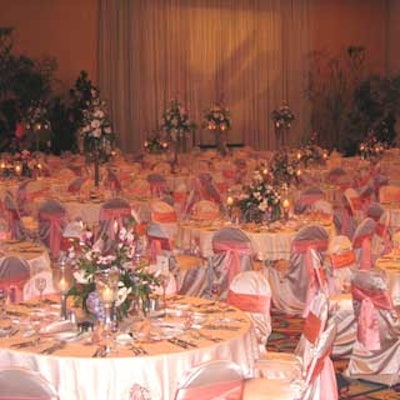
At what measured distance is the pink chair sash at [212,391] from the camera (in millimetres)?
4473

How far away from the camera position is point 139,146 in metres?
21.8

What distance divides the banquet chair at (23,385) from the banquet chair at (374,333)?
311 cm

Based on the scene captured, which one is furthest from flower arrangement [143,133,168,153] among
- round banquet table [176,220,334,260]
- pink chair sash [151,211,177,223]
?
round banquet table [176,220,334,260]

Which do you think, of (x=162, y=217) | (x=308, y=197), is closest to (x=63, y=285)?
(x=162, y=217)

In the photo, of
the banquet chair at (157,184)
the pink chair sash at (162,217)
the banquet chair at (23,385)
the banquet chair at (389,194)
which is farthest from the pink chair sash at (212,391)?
the banquet chair at (157,184)

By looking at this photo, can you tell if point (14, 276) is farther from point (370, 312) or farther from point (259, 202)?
point (259, 202)

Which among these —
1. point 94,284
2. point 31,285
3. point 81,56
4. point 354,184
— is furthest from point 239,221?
point 81,56

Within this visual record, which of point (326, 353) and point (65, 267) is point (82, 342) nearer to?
point (65, 267)

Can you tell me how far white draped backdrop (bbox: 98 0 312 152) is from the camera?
71.3 feet

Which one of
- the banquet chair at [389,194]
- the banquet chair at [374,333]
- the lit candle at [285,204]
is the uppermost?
the lit candle at [285,204]

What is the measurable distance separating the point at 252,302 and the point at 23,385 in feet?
7.42

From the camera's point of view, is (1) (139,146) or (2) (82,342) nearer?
(2) (82,342)

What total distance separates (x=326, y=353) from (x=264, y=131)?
733 inches

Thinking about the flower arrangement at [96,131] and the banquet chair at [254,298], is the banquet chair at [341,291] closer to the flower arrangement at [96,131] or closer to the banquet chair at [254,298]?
the banquet chair at [254,298]
